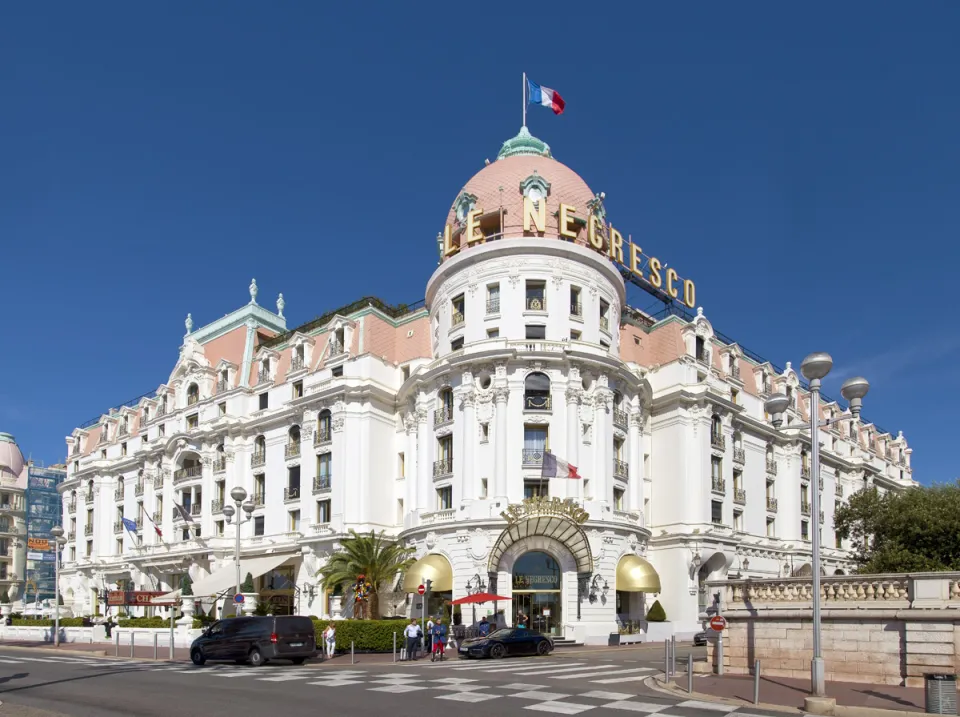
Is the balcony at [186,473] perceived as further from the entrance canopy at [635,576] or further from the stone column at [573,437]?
the entrance canopy at [635,576]

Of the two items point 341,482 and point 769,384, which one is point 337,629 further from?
point 769,384

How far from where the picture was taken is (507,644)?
34781mm

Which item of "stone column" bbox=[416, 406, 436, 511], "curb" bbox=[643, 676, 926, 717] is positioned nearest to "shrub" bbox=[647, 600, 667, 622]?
"stone column" bbox=[416, 406, 436, 511]

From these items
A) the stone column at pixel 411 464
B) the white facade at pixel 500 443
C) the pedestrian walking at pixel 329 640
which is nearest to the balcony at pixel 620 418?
the white facade at pixel 500 443

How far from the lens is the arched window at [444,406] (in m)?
50.7

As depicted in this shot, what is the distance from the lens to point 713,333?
59.8 meters

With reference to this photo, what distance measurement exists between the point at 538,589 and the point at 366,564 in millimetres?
9325

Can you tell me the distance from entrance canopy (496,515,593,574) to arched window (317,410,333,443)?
14779 millimetres

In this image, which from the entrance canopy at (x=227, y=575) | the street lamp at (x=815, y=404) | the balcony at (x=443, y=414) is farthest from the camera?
the entrance canopy at (x=227, y=575)

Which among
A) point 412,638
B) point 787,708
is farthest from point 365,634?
point 787,708

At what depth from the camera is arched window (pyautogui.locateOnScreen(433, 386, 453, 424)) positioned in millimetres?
50688

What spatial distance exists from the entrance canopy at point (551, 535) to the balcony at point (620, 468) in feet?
19.1

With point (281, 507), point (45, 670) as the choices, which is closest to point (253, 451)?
point (281, 507)

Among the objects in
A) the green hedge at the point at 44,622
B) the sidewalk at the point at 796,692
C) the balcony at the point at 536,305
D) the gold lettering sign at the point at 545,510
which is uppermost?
the balcony at the point at 536,305
